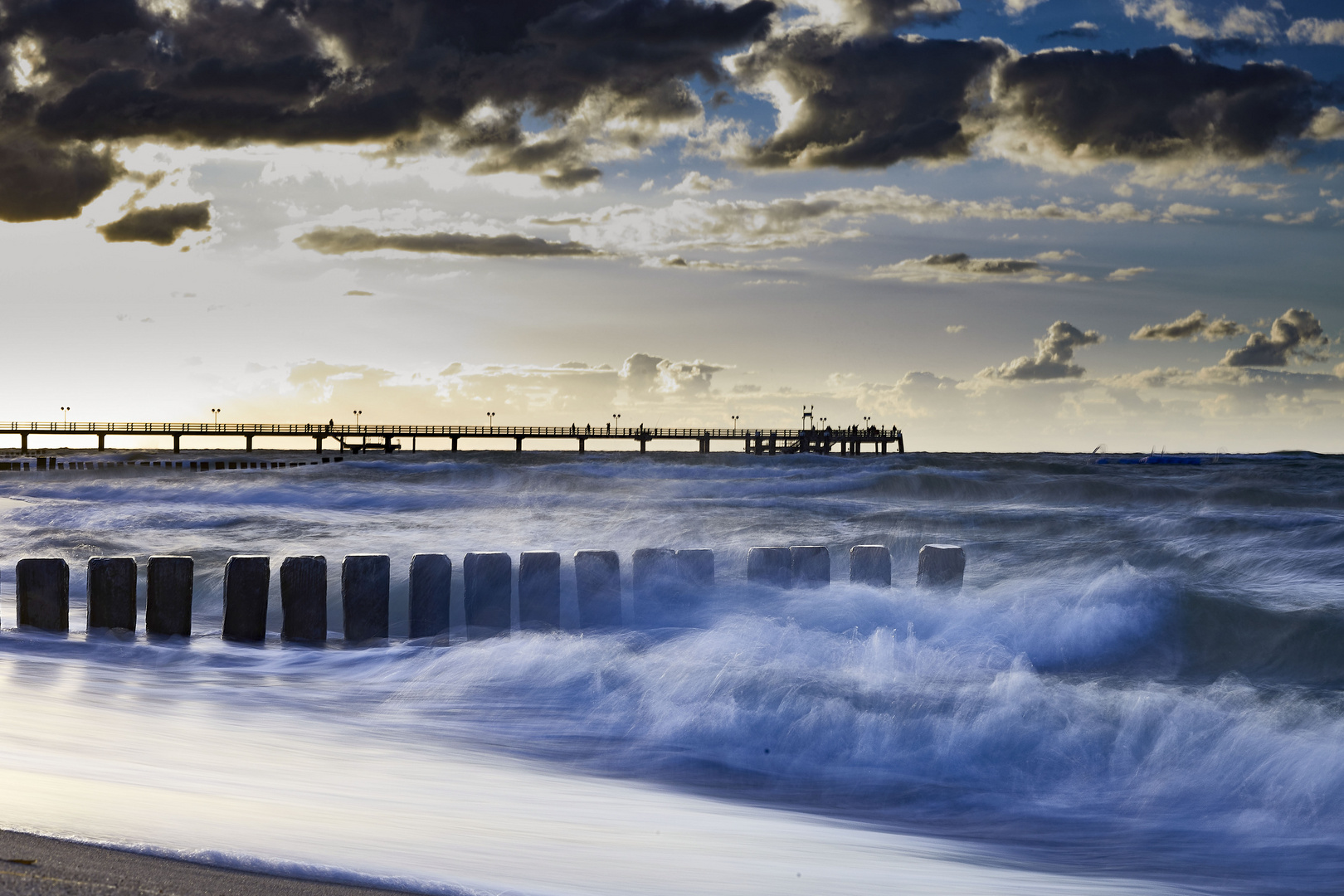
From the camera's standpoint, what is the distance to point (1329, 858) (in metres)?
4.38

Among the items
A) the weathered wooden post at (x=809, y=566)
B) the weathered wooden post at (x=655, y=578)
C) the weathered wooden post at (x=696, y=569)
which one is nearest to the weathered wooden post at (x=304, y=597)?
the weathered wooden post at (x=655, y=578)

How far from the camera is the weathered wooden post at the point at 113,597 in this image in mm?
7570

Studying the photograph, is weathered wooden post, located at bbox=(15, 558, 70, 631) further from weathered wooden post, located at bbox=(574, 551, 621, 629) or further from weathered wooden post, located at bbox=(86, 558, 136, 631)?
weathered wooden post, located at bbox=(574, 551, 621, 629)

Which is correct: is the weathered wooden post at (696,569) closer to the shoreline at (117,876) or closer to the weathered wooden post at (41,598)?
the weathered wooden post at (41,598)

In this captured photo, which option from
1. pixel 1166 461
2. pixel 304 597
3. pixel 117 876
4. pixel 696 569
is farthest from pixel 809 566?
pixel 1166 461

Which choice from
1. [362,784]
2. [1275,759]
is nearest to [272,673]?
[362,784]

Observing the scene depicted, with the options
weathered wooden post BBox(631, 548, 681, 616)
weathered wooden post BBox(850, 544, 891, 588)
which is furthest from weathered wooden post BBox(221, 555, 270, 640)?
weathered wooden post BBox(850, 544, 891, 588)

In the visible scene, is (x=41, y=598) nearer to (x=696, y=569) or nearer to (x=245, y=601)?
(x=245, y=601)

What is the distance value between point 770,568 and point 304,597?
3505mm

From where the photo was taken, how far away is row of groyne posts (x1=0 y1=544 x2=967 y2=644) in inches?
297

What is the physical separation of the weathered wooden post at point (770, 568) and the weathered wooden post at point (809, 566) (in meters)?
0.05

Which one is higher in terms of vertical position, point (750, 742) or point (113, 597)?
point (113, 597)

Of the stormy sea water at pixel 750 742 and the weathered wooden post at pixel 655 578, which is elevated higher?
the weathered wooden post at pixel 655 578

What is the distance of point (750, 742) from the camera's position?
568 cm
